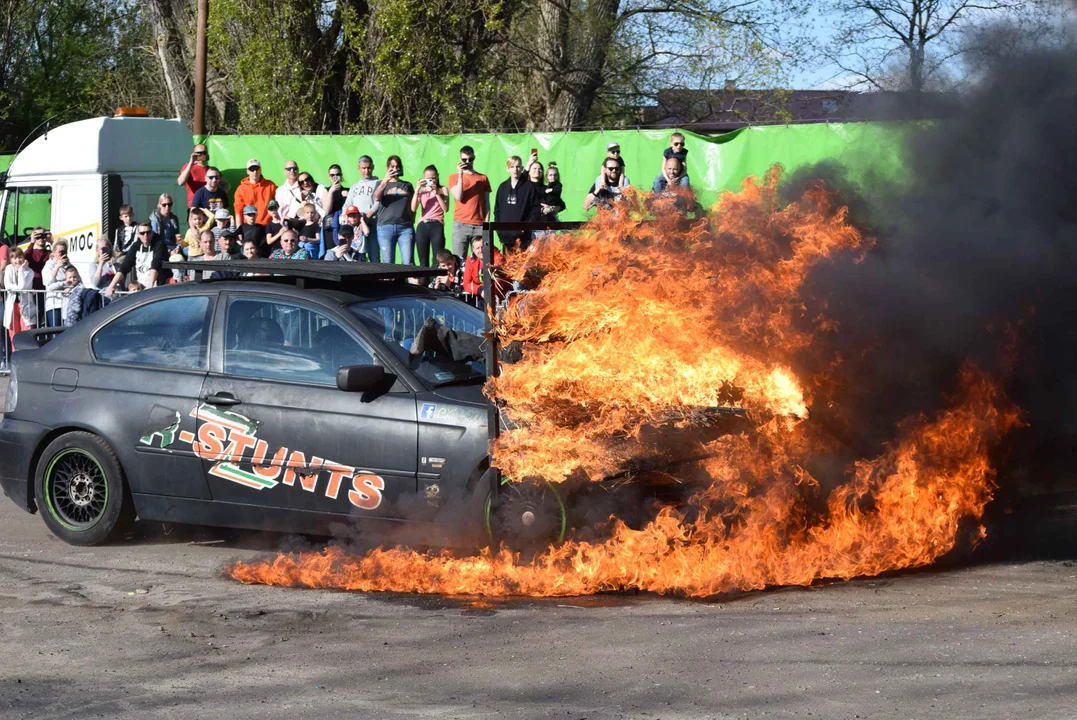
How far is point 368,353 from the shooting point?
7.46 m

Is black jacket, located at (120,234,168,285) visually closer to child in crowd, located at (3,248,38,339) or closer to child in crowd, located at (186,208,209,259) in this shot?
child in crowd, located at (186,208,209,259)

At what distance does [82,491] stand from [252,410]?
1366mm

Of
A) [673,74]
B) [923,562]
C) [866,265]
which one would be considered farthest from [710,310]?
[673,74]

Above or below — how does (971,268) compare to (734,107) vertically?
below

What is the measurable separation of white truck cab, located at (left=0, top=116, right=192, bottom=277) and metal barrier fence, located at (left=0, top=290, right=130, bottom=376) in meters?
1.52

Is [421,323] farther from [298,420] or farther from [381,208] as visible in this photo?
[381,208]

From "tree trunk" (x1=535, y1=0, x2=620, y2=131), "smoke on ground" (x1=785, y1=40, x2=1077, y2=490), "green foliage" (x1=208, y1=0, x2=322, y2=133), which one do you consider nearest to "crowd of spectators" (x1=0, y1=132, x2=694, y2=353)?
"smoke on ground" (x1=785, y1=40, x2=1077, y2=490)

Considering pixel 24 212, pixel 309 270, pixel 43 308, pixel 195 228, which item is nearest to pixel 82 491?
pixel 309 270

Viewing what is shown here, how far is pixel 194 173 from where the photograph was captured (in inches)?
715

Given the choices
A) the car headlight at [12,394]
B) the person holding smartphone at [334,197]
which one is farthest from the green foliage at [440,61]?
the car headlight at [12,394]

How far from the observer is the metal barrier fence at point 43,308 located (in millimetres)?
15907

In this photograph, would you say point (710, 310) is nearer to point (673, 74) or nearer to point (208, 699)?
point (208, 699)

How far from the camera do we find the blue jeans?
15555 mm

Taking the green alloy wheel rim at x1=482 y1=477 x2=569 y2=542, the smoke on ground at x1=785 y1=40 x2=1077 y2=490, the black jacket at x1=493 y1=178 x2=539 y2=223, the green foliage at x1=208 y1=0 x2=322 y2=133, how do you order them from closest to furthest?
the green alloy wheel rim at x1=482 y1=477 x2=569 y2=542 < the smoke on ground at x1=785 y1=40 x2=1077 y2=490 < the black jacket at x1=493 y1=178 x2=539 y2=223 < the green foliage at x1=208 y1=0 x2=322 y2=133
